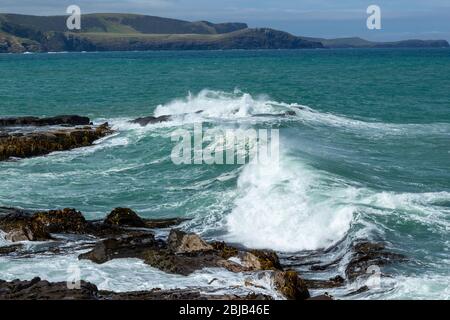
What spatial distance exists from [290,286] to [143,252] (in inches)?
196

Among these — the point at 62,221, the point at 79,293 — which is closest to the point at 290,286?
the point at 79,293

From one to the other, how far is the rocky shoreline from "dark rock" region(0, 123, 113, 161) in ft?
41.3

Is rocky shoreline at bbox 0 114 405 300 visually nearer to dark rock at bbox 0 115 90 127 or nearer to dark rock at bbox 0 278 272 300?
dark rock at bbox 0 278 272 300

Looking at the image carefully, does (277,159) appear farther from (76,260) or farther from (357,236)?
(76,260)

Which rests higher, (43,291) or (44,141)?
(44,141)

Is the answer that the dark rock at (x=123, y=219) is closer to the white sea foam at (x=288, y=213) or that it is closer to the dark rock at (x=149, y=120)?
the white sea foam at (x=288, y=213)

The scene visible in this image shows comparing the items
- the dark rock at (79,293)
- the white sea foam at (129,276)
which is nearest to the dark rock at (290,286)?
the white sea foam at (129,276)

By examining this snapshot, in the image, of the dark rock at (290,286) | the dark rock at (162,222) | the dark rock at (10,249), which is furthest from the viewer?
the dark rock at (162,222)

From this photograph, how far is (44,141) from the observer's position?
39.9 metres

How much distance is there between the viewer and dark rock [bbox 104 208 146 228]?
24.4 metres

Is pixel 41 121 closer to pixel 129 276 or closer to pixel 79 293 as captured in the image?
pixel 129 276

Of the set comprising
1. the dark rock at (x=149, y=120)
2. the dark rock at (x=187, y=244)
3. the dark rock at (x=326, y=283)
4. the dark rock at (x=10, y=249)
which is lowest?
the dark rock at (x=326, y=283)

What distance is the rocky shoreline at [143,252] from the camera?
55.5ft

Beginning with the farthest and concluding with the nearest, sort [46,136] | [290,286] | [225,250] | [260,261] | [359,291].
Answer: [46,136], [225,250], [260,261], [359,291], [290,286]
